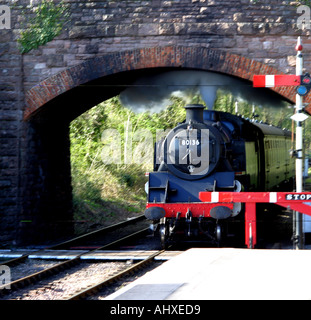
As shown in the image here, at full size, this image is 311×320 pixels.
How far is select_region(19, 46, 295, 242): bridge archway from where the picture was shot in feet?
40.3

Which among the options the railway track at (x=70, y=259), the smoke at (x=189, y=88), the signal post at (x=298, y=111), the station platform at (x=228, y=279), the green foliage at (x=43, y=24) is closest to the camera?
the station platform at (x=228, y=279)

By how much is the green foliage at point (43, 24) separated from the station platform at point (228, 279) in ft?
21.4

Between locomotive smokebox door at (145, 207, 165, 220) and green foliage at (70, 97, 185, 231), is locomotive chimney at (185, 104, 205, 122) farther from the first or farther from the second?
green foliage at (70, 97, 185, 231)

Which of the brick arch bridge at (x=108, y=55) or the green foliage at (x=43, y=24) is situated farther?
the green foliage at (x=43, y=24)

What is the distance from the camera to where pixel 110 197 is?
67.2 ft

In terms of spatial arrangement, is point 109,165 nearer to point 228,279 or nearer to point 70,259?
point 70,259

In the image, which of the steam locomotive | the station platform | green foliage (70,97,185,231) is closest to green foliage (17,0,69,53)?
the steam locomotive

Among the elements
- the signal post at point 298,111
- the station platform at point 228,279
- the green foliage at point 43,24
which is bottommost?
the station platform at point 228,279

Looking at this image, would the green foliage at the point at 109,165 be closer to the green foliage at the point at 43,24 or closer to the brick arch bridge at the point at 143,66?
the brick arch bridge at the point at 143,66

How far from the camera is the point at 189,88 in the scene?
16125 millimetres

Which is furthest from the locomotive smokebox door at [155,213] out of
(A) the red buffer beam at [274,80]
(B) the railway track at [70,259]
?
(A) the red buffer beam at [274,80]

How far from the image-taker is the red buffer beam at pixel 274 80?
1004 cm
